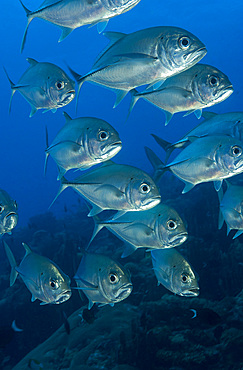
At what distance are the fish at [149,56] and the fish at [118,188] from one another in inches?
33.9

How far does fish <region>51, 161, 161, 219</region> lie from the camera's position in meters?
2.87

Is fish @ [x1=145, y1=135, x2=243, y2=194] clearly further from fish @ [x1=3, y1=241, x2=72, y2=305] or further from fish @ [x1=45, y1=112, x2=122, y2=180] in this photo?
fish @ [x1=3, y1=241, x2=72, y2=305]

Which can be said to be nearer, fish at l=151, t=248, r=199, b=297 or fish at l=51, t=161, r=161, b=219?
fish at l=51, t=161, r=161, b=219

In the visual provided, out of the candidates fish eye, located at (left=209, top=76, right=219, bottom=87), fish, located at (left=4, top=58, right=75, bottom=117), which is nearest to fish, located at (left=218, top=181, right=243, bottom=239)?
fish eye, located at (left=209, top=76, right=219, bottom=87)

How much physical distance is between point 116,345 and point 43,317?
153 inches

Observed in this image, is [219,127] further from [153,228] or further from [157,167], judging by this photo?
[153,228]

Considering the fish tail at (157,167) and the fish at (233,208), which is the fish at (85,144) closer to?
the fish tail at (157,167)

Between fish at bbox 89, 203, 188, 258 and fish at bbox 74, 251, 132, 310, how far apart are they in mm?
250

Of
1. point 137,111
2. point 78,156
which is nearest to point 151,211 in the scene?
point 78,156

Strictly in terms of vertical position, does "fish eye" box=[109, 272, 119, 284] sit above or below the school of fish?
below

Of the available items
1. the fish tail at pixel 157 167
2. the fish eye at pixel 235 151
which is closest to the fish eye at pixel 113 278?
the fish tail at pixel 157 167

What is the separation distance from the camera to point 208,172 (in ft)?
9.94

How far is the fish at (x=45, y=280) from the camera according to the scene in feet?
10.5

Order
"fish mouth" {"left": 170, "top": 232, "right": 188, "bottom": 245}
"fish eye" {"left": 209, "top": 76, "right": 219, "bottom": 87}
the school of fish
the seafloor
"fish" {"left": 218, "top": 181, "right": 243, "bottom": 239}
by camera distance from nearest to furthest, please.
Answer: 1. the school of fish
2. "fish eye" {"left": 209, "top": 76, "right": 219, "bottom": 87}
3. "fish mouth" {"left": 170, "top": 232, "right": 188, "bottom": 245}
4. "fish" {"left": 218, "top": 181, "right": 243, "bottom": 239}
5. the seafloor
